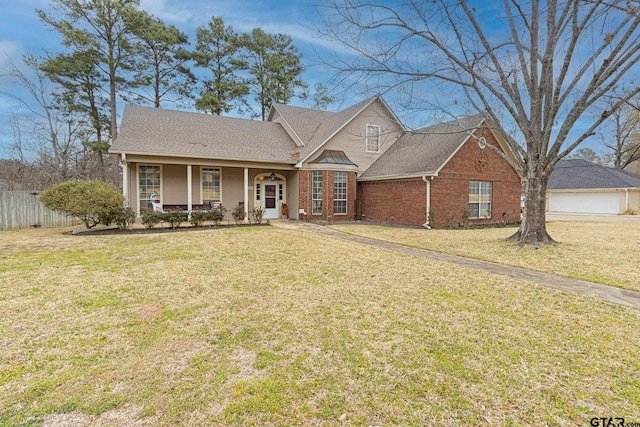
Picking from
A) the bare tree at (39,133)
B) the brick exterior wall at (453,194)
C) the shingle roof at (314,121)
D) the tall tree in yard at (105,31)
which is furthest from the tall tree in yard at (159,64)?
the brick exterior wall at (453,194)

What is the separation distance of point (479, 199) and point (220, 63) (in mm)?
22483

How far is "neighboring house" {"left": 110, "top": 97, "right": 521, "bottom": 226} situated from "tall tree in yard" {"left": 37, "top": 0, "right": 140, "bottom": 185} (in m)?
7.54

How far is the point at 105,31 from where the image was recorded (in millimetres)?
21203

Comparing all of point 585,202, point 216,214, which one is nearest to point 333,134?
point 216,214

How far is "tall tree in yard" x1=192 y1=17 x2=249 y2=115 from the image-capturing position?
25297 millimetres

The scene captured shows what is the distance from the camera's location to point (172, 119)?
1739 centimetres

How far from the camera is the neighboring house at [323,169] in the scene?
1455cm

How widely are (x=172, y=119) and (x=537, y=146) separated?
1693 cm

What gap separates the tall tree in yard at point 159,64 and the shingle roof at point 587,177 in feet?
108

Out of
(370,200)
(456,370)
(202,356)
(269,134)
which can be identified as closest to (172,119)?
(269,134)

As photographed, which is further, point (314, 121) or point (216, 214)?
point (314, 121)

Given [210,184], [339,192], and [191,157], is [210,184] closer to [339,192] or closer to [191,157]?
[191,157]

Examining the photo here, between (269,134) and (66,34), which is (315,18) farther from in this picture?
(66,34)

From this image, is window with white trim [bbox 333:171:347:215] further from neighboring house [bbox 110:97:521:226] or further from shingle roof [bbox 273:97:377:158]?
shingle roof [bbox 273:97:377:158]
